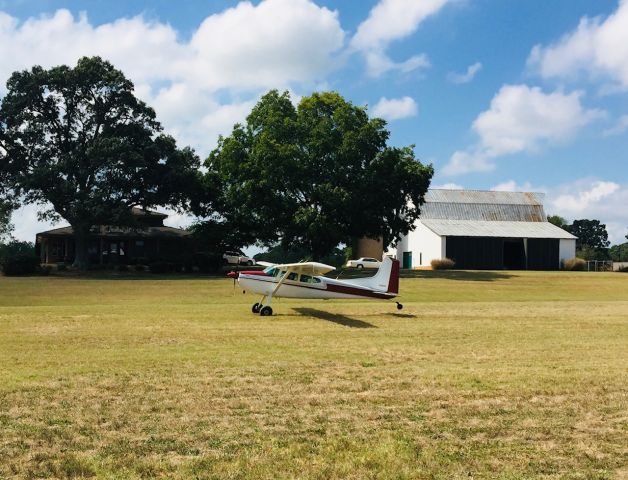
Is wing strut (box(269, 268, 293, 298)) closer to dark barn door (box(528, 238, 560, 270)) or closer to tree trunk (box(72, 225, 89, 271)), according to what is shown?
tree trunk (box(72, 225, 89, 271))

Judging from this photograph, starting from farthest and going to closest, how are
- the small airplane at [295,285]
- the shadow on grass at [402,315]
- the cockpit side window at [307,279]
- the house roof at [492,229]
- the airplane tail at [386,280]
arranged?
the house roof at [492,229]
the airplane tail at [386,280]
the cockpit side window at [307,279]
the shadow on grass at [402,315]
the small airplane at [295,285]

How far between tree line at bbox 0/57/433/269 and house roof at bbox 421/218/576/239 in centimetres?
1384

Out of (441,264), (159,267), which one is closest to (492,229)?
(441,264)

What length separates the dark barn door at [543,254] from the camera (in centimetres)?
6762

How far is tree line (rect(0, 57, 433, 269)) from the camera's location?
4959 centimetres

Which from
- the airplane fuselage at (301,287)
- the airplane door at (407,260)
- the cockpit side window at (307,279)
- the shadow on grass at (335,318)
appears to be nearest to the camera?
the shadow on grass at (335,318)

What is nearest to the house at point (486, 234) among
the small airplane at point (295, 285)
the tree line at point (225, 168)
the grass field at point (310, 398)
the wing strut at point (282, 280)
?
the tree line at point (225, 168)

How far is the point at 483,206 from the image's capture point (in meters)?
76.0

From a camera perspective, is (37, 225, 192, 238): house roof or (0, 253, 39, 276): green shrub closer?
(0, 253, 39, 276): green shrub

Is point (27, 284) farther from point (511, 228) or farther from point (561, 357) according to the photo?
point (511, 228)

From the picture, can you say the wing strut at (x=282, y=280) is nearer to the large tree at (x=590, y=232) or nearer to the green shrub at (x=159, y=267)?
the green shrub at (x=159, y=267)

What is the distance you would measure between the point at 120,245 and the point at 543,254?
154 ft

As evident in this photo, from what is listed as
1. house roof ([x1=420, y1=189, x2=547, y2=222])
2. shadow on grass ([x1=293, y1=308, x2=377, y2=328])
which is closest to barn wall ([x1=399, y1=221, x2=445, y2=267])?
house roof ([x1=420, y1=189, x2=547, y2=222])

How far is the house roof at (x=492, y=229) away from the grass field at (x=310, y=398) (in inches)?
1843
